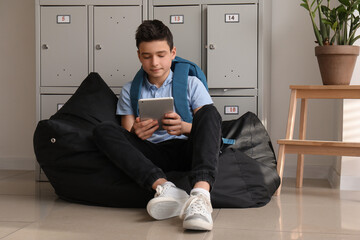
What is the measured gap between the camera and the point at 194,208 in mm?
1771

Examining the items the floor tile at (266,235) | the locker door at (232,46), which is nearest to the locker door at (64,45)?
the locker door at (232,46)

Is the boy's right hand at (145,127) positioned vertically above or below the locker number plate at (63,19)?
below

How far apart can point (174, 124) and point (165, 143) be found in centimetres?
24

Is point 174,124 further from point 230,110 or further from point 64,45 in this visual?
point 64,45

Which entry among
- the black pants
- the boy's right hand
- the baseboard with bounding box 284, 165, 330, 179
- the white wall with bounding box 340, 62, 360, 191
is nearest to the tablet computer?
the boy's right hand

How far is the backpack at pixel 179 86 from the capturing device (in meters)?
2.44

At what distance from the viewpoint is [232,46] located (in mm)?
2992

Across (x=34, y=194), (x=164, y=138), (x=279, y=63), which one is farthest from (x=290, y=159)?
(x=34, y=194)

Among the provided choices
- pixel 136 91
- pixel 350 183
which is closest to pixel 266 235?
pixel 136 91

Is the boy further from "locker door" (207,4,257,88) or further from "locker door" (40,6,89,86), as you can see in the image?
"locker door" (40,6,89,86)

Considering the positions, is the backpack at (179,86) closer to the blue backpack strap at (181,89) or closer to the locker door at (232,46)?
the blue backpack strap at (181,89)

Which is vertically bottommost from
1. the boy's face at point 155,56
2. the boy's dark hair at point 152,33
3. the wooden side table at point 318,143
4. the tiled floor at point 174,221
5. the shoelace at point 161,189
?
the tiled floor at point 174,221

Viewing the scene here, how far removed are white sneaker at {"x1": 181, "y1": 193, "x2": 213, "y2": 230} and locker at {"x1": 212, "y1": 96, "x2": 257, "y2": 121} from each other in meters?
1.26

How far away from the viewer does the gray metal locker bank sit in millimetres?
2986
